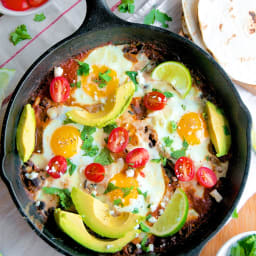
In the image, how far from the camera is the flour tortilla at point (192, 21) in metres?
3.54

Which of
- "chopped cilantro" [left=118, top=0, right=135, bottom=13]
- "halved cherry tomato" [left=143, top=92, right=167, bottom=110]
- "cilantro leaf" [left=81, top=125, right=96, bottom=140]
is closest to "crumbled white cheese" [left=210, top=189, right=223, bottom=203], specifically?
"halved cherry tomato" [left=143, top=92, right=167, bottom=110]

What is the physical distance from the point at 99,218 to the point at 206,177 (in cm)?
98

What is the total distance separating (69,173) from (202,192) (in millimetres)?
1191

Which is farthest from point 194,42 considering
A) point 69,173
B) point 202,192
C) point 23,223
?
point 23,223

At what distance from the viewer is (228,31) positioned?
361 cm

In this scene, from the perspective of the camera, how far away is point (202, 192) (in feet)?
11.3

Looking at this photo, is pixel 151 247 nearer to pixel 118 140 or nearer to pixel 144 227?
pixel 144 227

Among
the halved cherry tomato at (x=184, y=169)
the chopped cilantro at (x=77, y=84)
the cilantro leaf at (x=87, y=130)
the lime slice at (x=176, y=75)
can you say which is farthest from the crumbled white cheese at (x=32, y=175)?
the lime slice at (x=176, y=75)

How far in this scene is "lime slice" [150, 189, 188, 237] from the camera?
3225 millimetres

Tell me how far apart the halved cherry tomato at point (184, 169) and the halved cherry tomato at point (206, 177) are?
63mm

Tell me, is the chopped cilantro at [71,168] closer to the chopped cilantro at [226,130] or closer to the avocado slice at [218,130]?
the avocado slice at [218,130]

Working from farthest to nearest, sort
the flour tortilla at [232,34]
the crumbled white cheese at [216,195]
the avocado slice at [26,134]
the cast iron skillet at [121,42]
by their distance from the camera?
the flour tortilla at [232,34] → the crumbled white cheese at [216,195] → the avocado slice at [26,134] → the cast iron skillet at [121,42]

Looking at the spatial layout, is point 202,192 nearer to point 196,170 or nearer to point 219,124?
point 196,170

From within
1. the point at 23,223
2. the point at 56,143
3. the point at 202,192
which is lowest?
the point at 23,223
